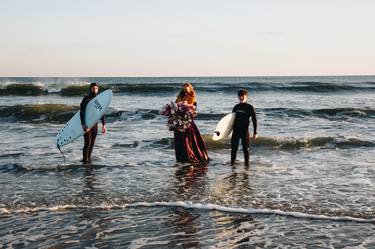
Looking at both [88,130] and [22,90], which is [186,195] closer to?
[88,130]

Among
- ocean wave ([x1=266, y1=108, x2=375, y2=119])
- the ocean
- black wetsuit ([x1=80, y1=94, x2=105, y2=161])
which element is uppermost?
black wetsuit ([x1=80, y1=94, x2=105, y2=161])

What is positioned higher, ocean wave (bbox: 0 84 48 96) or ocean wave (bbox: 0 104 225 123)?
ocean wave (bbox: 0 84 48 96)

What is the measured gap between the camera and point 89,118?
11.9 m

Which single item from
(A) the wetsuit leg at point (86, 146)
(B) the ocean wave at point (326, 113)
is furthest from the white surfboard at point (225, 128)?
(B) the ocean wave at point (326, 113)

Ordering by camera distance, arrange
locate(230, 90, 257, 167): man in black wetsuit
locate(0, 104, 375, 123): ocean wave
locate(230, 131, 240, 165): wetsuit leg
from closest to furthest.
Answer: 1. locate(230, 90, 257, 167): man in black wetsuit
2. locate(230, 131, 240, 165): wetsuit leg
3. locate(0, 104, 375, 123): ocean wave

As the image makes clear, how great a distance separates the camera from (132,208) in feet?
24.3

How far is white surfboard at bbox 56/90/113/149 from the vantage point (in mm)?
11883

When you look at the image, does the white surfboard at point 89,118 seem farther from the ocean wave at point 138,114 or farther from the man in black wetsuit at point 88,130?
the ocean wave at point 138,114

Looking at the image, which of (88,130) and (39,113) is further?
(39,113)

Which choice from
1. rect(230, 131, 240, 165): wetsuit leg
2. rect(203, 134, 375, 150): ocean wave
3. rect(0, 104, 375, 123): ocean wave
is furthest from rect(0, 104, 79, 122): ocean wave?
rect(230, 131, 240, 165): wetsuit leg

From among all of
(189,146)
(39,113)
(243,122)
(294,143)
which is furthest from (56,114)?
(243,122)

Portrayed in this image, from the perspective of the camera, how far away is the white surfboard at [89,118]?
11883 millimetres

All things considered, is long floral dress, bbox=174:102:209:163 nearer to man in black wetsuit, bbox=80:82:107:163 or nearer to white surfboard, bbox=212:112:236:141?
white surfboard, bbox=212:112:236:141

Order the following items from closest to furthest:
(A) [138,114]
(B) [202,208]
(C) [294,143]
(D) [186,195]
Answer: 1. (B) [202,208]
2. (D) [186,195]
3. (C) [294,143]
4. (A) [138,114]
